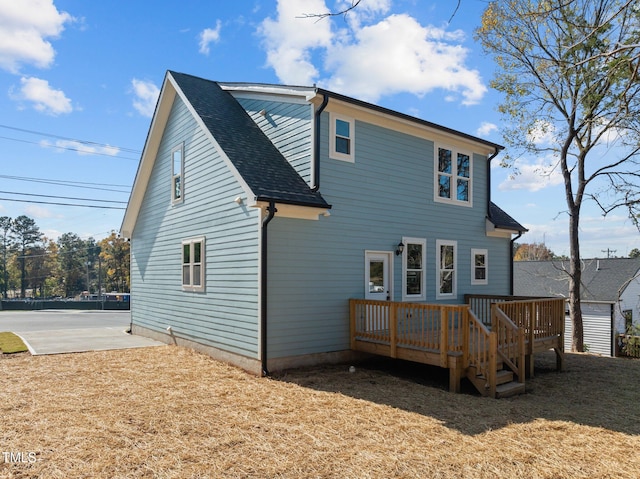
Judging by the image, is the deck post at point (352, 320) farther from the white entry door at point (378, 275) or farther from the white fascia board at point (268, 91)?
the white fascia board at point (268, 91)

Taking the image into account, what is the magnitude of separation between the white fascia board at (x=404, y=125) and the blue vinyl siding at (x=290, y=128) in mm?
629

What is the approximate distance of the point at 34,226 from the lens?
2768 inches

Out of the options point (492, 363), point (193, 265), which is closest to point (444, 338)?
point (492, 363)

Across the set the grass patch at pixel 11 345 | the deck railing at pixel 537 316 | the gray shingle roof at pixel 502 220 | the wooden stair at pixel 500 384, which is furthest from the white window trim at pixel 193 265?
the gray shingle roof at pixel 502 220

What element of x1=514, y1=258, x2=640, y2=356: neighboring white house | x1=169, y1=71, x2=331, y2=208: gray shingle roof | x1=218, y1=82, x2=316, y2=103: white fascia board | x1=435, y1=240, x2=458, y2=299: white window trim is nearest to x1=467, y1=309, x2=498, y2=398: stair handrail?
x1=169, y1=71, x2=331, y2=208: gray shingle roof

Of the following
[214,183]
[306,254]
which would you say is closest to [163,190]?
[214,183]

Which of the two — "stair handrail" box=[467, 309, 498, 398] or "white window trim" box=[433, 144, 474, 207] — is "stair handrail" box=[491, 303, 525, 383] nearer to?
"stair handrail" box=[467, 309, 498, 398]

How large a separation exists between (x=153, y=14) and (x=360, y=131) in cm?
697

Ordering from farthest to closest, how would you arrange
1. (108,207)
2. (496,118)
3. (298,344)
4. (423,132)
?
(108,207) → (496,118) → (423,132) → (298,344)

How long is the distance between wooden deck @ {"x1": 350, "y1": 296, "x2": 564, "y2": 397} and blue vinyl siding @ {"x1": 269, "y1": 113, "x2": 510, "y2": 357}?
73 cm

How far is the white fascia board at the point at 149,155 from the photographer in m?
11.6

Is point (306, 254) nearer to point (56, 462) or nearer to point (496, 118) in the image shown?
point (56, 462)

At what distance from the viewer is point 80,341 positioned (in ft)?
39.6

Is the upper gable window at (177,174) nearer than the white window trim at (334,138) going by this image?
No
